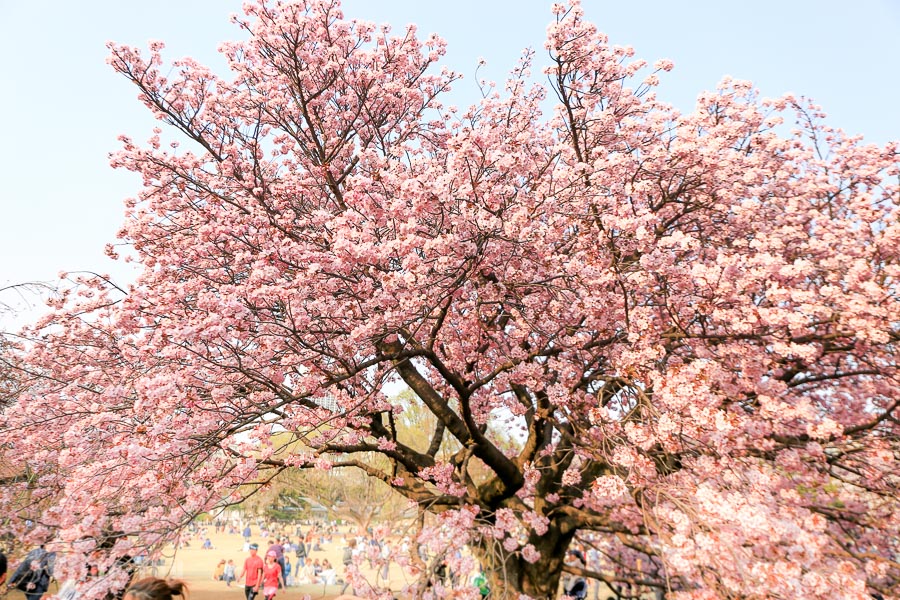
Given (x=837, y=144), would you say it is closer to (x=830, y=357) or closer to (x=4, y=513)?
(x=830, y=357)

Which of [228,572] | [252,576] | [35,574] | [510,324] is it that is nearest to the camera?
[35,574]

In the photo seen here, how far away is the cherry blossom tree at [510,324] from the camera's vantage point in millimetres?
4570

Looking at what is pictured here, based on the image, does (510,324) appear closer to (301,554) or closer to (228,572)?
(228,572)

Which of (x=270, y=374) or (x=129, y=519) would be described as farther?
(x=270, y=374)

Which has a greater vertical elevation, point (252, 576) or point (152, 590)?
point (152, 590)

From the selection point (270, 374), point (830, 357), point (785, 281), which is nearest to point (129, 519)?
point (270, 374)

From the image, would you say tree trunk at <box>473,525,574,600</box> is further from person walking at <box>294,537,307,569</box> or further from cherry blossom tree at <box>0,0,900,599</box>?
person walking at <box>294,537,307,569</box>

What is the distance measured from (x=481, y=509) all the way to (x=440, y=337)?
2.39 m

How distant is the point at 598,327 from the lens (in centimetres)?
621

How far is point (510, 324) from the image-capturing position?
7.86 m

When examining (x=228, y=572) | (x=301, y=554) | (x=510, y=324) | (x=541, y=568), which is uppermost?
(x=510, y=324)

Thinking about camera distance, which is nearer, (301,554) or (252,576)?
(252,576)

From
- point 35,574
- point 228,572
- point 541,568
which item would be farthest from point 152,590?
point 228,572

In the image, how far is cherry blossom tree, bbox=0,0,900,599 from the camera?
457 centimetres
